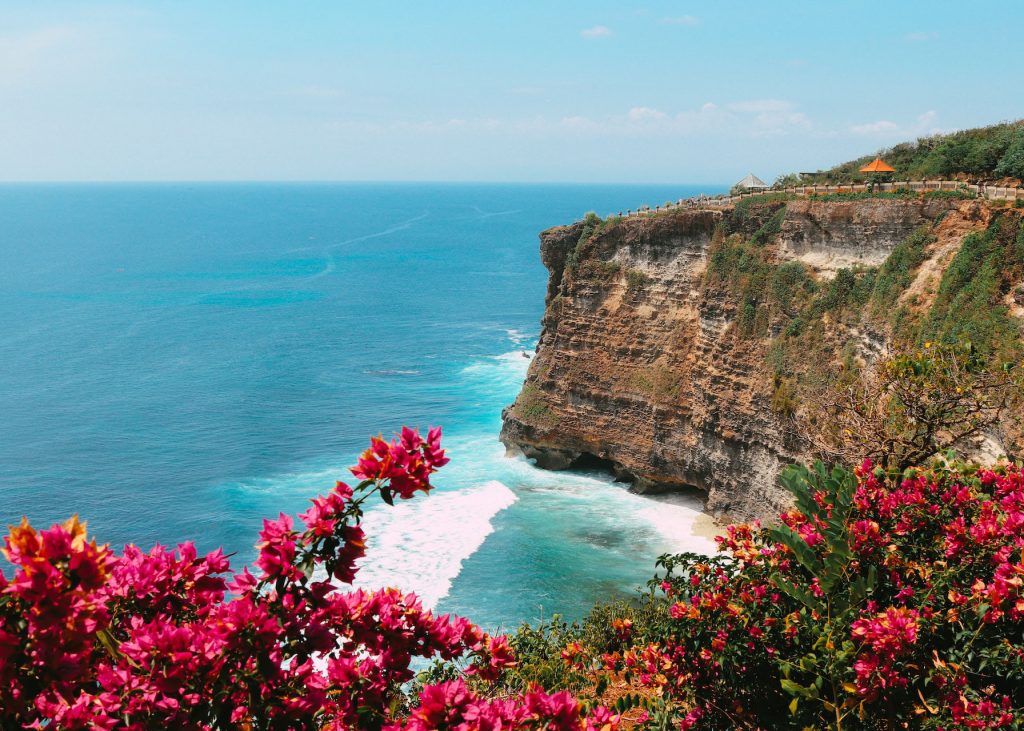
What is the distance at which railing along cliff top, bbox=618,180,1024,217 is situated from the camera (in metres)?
31.4

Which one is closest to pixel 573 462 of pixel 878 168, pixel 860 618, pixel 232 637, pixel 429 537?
pixel 429 537

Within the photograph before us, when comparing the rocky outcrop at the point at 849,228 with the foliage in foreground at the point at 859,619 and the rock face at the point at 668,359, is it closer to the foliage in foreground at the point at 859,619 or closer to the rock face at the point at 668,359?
the rock face at the point at 668,359

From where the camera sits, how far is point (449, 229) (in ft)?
643

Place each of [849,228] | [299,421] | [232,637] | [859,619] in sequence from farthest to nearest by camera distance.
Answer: [299,421], [849,228], [859,619], [232,637]

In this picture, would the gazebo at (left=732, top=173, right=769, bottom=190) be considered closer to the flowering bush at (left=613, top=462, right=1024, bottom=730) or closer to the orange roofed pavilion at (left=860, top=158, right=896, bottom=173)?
the orange roofed pavilion at (left=860, top=158, right=896, bottom=173)

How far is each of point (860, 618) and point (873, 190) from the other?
33319 mm

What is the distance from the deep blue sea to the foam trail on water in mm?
132

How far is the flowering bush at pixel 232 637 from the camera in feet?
14.1

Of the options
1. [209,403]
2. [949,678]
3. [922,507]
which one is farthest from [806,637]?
[209,403]

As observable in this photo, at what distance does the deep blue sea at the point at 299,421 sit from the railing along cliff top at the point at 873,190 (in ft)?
50.3

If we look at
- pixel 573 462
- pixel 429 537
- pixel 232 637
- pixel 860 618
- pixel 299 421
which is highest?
pixel 232 637

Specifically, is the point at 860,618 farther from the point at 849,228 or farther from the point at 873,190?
the point at 873,190

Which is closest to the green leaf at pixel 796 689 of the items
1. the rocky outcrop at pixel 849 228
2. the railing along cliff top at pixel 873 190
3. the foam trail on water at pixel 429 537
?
the foam trail on water at pixel 429 537

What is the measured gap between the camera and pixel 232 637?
4.76 meters
